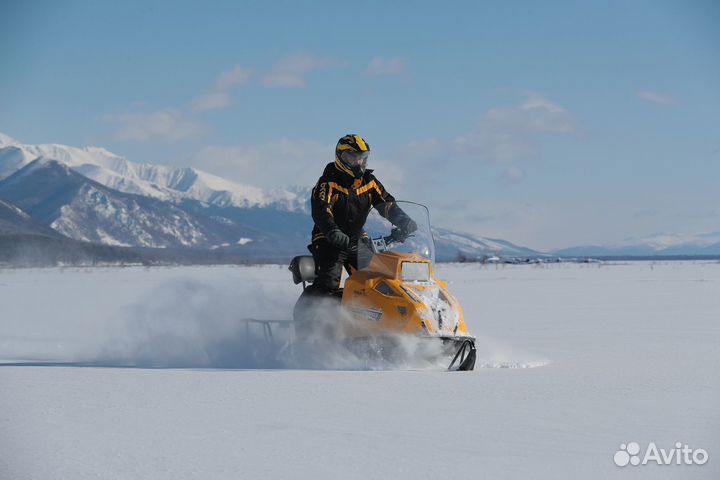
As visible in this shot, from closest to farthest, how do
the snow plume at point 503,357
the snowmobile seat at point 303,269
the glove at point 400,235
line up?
the snow plume at point 503,357 < the glove at point 400,235 < the snowmobile seat at point 303,269

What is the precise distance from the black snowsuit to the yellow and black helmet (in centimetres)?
6

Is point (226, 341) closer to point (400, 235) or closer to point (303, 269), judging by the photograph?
point (303, 269)

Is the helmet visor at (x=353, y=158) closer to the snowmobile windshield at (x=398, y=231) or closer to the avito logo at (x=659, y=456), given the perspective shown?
the snowmobile windshield at (x=398, y=231)

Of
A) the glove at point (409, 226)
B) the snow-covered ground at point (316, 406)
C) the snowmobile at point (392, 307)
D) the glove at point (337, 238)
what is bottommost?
the snow-covered ground at point (316, 406)

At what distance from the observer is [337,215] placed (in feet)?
29.1

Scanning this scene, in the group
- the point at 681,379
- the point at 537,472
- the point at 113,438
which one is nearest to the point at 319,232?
the point at 681,379

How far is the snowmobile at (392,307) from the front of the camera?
786 centimetres

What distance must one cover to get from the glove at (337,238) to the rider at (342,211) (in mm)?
148

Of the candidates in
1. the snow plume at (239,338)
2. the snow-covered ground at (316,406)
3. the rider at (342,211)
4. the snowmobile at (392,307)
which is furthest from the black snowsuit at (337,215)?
the snow-covered ground at (316,406)

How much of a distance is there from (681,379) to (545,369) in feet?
3.99

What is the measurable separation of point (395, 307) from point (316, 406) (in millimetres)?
2121

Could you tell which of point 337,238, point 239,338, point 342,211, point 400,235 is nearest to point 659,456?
point 337,238

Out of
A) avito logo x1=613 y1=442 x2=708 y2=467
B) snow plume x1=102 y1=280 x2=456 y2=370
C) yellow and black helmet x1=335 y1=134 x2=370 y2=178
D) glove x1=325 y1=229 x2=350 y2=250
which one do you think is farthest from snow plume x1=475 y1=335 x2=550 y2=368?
avito logo x1=613 y1=442 x2=708 y2=467

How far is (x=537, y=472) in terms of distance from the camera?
4.19 meters
